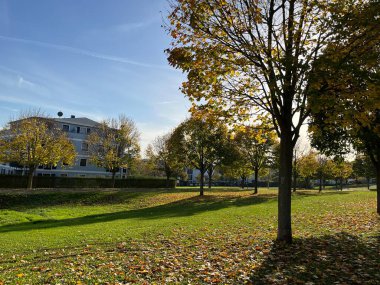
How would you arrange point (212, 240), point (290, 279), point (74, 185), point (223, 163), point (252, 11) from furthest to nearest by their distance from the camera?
point (74, 185) < point (223, 163) < point (212, 240) < point (252, 11) < point (290, 279)

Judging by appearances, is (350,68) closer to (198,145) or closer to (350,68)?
(350,68)

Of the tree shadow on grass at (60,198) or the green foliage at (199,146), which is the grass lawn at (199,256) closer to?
the tree shadow on grass at (60,198)

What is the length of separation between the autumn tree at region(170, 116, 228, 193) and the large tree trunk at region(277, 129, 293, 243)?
24962 mm

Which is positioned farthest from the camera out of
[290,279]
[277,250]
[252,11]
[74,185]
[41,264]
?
[74,185]

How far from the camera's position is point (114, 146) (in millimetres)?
49906

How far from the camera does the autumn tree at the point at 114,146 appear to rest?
158 ft

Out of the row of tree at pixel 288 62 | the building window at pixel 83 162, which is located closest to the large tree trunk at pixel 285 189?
the row of tree at pixel 288 62

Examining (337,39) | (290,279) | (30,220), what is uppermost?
(337,39)

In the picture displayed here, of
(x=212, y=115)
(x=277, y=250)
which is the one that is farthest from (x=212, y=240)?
(x=212, y=115)

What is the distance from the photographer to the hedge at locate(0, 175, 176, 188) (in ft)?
125

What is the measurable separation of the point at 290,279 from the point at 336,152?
1274 centimetres

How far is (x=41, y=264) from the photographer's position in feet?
25.6

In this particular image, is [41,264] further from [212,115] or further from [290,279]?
[212,115]

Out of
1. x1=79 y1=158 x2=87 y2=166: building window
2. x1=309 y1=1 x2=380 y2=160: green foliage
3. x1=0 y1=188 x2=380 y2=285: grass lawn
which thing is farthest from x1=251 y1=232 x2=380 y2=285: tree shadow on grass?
x1=79 y1=158 x2=87 y2=166: building window
